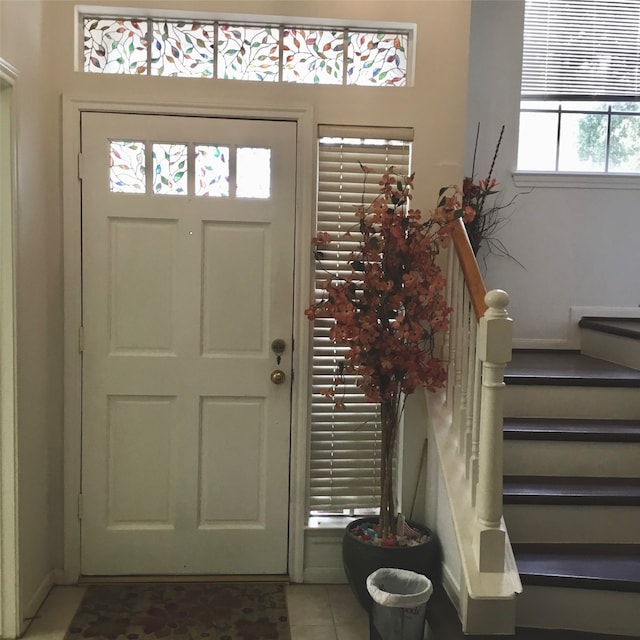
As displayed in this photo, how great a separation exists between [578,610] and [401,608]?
0.66 metres

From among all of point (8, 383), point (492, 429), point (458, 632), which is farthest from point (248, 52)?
point (458, 632)

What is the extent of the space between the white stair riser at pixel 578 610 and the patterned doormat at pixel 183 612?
93 cm

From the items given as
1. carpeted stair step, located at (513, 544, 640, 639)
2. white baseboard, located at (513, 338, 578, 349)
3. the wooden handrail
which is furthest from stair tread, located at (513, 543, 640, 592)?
white baseboard, located at (513, 338, 578, 349)

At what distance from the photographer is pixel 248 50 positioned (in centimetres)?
289

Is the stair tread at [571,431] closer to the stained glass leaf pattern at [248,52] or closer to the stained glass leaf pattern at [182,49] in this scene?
the stained glass leaf pattern at [248,52]

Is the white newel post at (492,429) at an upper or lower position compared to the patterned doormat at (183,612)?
upper

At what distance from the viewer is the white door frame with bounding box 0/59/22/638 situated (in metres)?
2.39

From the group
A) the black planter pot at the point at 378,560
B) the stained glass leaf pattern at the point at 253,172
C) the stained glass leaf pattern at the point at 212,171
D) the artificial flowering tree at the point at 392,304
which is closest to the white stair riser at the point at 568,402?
the artificial flowering tree at the point at 392,304

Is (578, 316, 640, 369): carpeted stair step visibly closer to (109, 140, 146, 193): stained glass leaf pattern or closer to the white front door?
the white front door

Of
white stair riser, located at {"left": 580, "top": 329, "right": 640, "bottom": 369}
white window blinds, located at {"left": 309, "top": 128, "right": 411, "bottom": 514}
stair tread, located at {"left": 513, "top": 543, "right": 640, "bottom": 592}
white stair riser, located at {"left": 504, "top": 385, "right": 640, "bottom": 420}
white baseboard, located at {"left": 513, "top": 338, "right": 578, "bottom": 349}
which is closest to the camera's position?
stair tread, located at {"left": 513, "top": 543, "right": 640, "bottom": 592}

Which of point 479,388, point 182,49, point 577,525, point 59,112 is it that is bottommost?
point 577,525

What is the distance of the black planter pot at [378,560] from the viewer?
8.39 ft

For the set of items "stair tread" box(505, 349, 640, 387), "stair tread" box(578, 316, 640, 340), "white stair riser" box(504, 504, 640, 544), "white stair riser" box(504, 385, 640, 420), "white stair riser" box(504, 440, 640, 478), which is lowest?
"white stair riser" box(504, 504, 640, 544)

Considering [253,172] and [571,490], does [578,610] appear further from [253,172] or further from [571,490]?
[253,172]
